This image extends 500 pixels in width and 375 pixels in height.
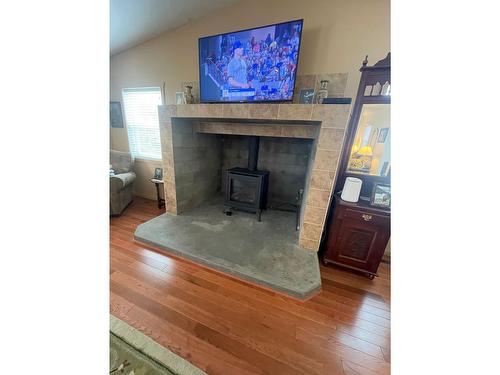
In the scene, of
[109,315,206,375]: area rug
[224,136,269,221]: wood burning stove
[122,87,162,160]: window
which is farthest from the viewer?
[122,87,162,160]: window

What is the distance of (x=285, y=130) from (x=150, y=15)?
2051mm

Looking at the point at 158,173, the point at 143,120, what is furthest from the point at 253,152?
the point at 143,120

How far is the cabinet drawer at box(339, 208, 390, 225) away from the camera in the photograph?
1491 mm

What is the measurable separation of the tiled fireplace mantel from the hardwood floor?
614mm

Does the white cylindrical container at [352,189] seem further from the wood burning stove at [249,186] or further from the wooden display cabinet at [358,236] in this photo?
the wood burning stove at [249,186]

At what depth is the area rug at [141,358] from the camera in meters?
0.94

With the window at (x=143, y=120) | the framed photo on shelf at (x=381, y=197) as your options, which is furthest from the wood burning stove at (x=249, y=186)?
the window at (x=143, y=120)

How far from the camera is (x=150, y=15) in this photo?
1992 mm

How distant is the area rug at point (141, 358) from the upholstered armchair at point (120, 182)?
5.99ft

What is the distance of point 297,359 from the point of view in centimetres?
104

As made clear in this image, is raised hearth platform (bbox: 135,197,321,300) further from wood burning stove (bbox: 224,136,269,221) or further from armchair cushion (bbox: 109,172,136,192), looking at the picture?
armchair cushion (bbox: 109,172,136,192)

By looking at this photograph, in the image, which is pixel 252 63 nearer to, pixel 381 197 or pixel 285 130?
pixel 285 130

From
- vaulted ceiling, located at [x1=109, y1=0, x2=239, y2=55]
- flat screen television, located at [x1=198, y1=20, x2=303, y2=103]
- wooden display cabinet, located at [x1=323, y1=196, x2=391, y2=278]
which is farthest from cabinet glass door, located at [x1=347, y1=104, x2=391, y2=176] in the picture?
vaulted ceiling, located at [x1=109, y1=0, x2=239, y2=55]
